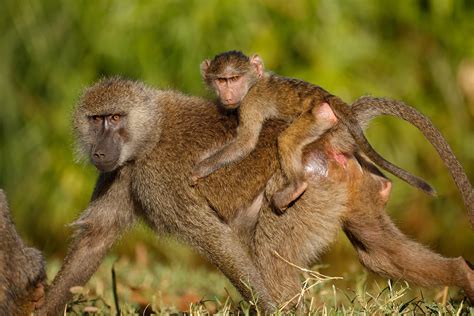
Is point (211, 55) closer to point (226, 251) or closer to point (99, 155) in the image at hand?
point (99, 155)

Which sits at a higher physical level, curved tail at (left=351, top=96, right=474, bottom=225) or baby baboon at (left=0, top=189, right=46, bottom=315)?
curved tail at (left=351, top=96, right=474, bottom=225)

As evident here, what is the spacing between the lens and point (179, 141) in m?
5.61

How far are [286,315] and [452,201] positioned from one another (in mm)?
5275

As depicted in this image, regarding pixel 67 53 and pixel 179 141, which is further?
pixel 67 53

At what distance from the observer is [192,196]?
5.40 m

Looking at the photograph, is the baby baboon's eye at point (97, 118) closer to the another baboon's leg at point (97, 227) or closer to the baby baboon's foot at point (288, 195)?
the another baboon's leg at point (97, 227)

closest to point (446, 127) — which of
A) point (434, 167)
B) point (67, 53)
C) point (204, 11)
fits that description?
point (434, 167)

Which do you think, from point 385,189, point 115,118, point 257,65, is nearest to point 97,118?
point 115,118

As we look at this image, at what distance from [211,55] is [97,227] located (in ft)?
13.1

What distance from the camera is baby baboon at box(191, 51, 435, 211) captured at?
521 centimetres

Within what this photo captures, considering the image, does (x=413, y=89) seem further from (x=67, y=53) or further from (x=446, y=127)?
(x=67, y=53)

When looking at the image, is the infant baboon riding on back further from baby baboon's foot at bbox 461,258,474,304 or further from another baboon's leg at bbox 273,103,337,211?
baby baboon's foot at bbox 461,258,474,304

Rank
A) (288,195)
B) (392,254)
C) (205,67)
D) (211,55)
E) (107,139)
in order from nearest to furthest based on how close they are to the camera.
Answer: (288,195), (392,254), (107,139), (205,67), (211,55)

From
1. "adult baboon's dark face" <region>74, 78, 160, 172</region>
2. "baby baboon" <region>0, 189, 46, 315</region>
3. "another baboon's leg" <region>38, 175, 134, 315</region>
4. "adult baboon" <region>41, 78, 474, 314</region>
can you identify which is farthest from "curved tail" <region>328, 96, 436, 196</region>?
"baby baboon" <region>0, 189, 46, 315</region>
